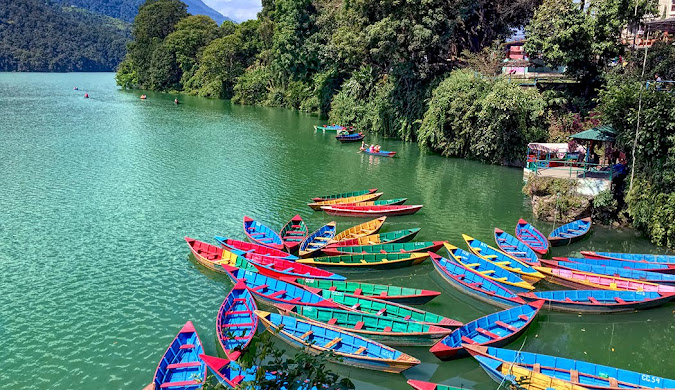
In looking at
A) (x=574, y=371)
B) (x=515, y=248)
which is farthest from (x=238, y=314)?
(x=515, y=248)

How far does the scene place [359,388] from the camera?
1348 centimetres

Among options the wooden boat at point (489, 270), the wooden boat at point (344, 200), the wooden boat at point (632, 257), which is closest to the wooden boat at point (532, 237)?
the wooden boat at point (632, 257)

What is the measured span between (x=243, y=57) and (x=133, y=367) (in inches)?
3274

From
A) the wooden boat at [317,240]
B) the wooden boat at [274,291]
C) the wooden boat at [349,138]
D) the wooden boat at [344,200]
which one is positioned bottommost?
the wooden boat at [274,291]

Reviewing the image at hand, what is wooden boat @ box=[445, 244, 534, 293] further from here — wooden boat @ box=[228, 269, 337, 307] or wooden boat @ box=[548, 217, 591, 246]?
wooden boat @ box=[228, 269, 337, 307]

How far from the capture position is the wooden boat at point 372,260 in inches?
792

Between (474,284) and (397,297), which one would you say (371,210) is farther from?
(397,297)

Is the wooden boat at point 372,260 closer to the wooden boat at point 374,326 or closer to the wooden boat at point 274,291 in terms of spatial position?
the wooden boat at point 274,291

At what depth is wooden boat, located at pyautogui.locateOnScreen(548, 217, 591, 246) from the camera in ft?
75.7

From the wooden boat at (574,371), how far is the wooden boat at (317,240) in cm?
846

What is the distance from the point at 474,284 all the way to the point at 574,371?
5429 mm

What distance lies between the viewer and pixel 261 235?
77.0ft

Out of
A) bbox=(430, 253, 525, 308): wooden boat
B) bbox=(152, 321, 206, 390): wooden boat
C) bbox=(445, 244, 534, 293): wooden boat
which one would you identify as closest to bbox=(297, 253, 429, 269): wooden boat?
bbox=(430, 253, 525, 308): wooden boat

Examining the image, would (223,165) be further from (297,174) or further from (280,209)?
(280,209)
